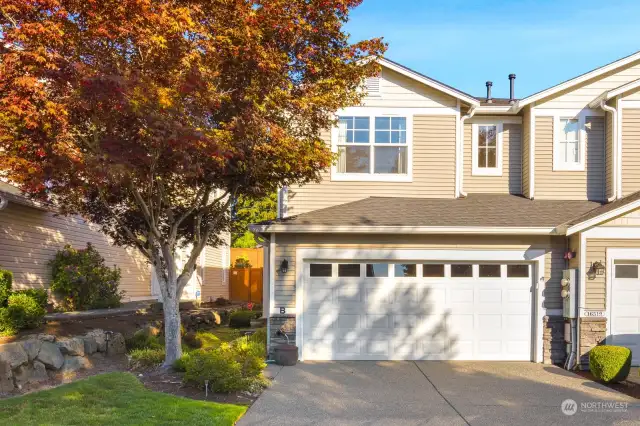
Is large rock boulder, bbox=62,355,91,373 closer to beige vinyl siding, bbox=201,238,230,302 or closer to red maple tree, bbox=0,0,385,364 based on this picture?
red maple tree, bbox=0,0,385,364

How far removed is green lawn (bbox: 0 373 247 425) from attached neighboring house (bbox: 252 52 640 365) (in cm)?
442

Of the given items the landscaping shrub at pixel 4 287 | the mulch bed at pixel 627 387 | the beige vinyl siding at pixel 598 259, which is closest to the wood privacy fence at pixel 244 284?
the landscaping shrub at pixel 4 287

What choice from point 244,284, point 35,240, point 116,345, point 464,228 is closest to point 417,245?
point 464,228

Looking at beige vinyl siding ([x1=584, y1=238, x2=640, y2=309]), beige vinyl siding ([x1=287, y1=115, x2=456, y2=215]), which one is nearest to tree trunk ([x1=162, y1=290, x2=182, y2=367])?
beige vinyl siding ([x1=287, y1=115, x2=456, y2=215])

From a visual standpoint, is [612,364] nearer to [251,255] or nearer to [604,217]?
[604,217]

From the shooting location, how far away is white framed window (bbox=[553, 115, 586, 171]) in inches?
592

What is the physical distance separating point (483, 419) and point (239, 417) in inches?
125

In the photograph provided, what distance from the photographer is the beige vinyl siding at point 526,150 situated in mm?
15071

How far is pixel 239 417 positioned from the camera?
836 cm

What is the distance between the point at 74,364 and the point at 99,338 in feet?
4.31

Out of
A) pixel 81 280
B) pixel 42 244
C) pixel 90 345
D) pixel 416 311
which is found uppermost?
pixel 42 244

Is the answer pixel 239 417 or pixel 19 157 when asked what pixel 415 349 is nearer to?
pixel 239 417

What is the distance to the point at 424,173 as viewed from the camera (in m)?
15.0

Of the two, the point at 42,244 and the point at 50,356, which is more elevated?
the point at 42,244
